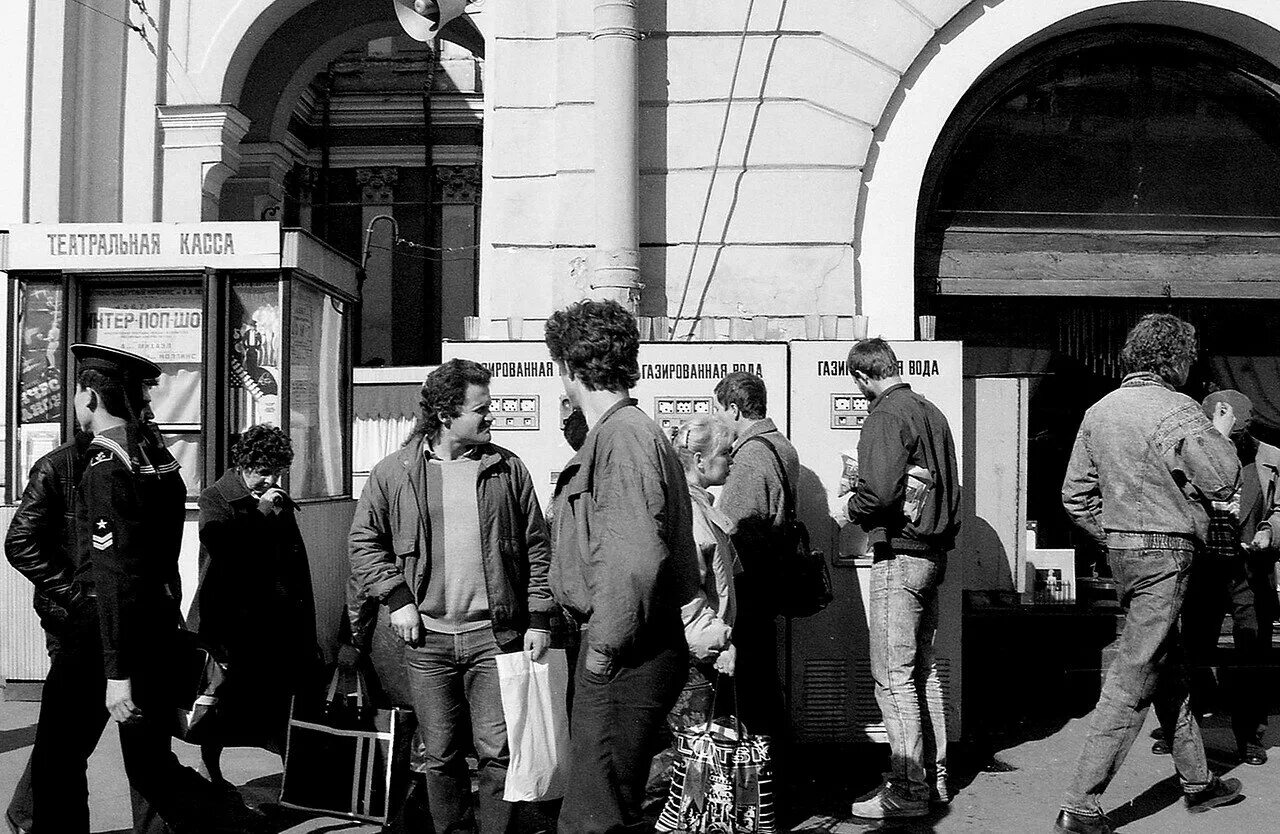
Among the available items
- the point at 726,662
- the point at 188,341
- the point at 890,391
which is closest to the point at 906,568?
the point at 890,391

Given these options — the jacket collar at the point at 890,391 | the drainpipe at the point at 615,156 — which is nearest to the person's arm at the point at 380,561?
the jacket collar at the point at 890,391

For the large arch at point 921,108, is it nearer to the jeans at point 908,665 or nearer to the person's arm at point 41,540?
the jeans at point 908,665

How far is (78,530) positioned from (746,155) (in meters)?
4.78

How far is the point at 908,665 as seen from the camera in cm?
563

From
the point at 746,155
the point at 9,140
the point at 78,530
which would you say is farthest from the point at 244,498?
the point at 9,140

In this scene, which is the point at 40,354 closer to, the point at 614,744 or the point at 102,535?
the point at 102,535

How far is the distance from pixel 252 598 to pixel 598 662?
264cm

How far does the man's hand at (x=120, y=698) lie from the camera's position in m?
4.54

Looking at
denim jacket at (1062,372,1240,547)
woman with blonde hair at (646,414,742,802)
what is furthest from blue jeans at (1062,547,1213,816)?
woman with blonde hair at (646,414,742,802)

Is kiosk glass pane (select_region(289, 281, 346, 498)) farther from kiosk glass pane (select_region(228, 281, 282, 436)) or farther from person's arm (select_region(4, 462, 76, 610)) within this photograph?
person's arm (select_region(4, 462, 76, 610))

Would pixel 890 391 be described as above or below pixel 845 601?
above

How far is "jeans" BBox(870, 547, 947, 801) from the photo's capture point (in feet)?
18.4

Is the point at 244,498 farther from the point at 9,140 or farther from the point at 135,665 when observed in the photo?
the point at 9,140

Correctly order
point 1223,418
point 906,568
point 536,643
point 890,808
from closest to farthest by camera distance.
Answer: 1. point 536,643
2. point 890,808
3. point 906,568
4. point 1223,418
